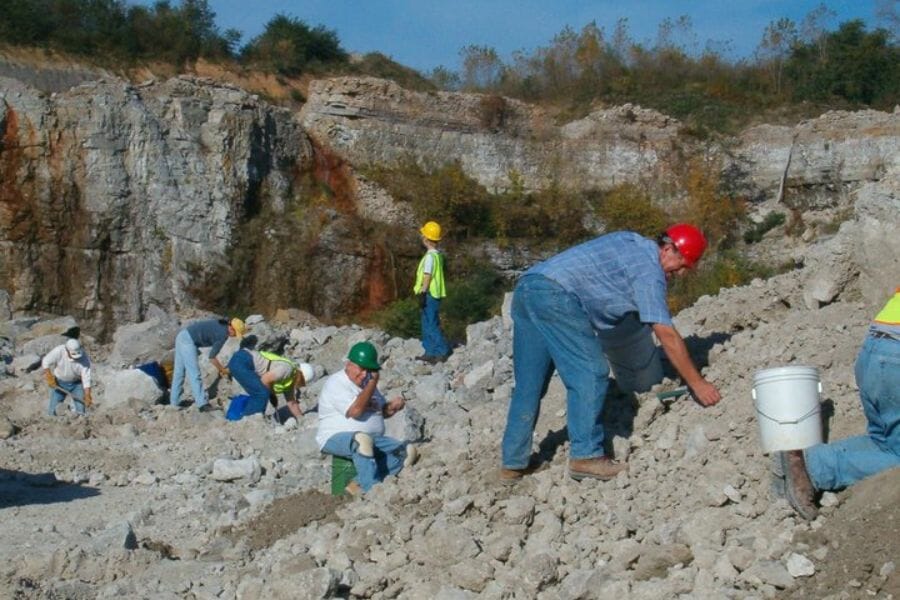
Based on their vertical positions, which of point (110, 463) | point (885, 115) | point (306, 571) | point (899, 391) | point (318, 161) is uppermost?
point (885, 115)

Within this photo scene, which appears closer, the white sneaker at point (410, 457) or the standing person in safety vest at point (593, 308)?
the standing person in safety vest at point (593, 308)

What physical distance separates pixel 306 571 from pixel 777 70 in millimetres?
28844

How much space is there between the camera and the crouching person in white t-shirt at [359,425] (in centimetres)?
711

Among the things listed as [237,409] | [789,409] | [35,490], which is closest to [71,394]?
[237,409]

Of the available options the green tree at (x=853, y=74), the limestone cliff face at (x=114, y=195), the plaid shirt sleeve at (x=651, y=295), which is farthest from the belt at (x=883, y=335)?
the green tree at (x=853, y=74)

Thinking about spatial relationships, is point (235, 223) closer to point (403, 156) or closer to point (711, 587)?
point (403, 156)

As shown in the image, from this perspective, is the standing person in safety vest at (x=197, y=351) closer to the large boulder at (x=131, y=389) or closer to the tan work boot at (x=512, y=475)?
the large boulder at (x=131, y=389)

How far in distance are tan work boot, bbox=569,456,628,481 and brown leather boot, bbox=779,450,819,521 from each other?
1.07m

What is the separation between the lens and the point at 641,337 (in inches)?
256

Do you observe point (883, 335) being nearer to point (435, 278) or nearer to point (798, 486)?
point (798, 486)

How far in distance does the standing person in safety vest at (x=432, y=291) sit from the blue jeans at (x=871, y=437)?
7701 mm

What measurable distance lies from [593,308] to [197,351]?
7.99 m

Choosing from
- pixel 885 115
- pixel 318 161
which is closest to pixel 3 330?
pixel 318 161

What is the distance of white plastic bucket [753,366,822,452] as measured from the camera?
5.13 metres
